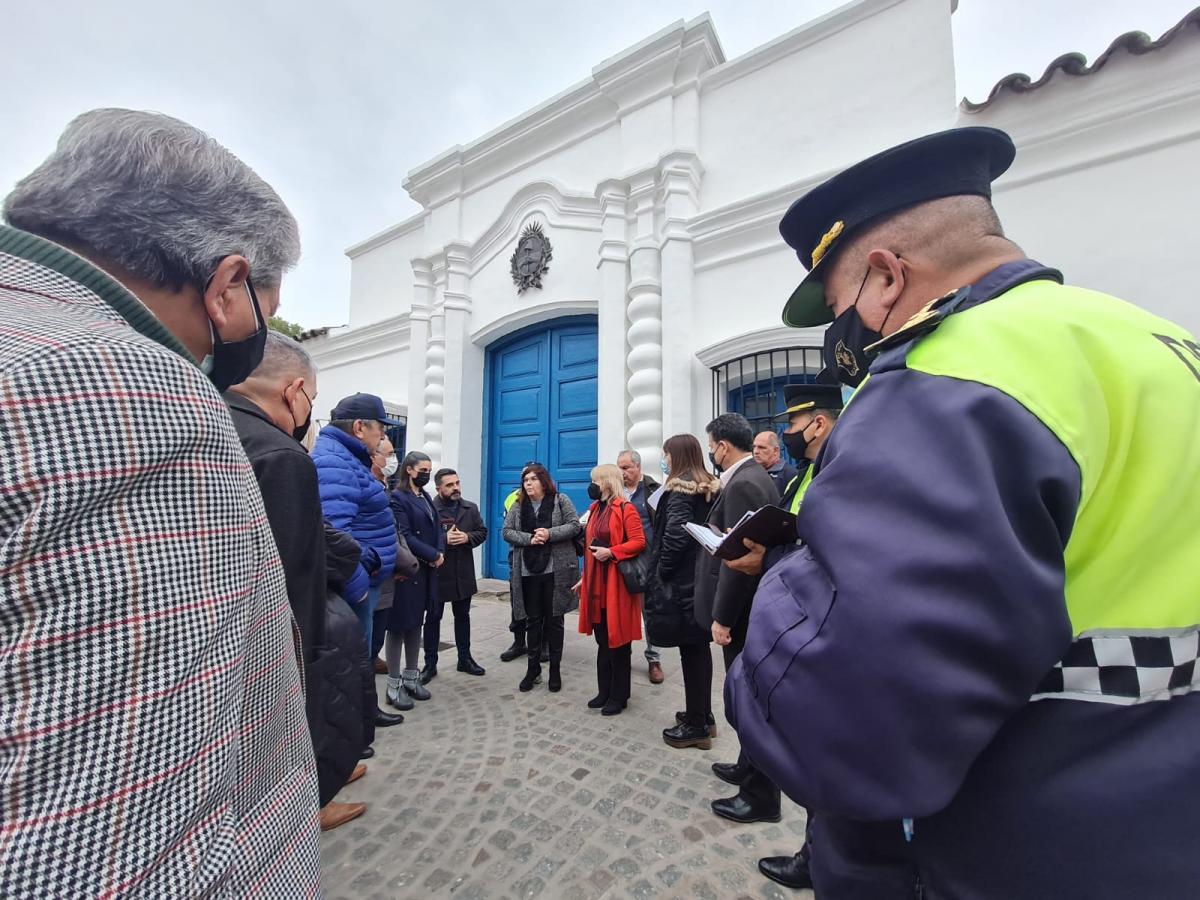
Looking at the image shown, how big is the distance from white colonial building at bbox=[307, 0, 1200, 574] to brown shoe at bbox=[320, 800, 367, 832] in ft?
12.3

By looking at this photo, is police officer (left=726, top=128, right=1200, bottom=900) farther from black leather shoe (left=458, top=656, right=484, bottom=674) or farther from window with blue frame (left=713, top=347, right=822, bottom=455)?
window with blue frame (left=713, top=347, right=822, bottom=455)

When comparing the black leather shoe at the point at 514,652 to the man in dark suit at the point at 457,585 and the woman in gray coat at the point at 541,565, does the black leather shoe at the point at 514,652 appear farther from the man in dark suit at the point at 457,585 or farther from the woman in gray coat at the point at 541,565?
the woman in gray coat at the point at 541,565

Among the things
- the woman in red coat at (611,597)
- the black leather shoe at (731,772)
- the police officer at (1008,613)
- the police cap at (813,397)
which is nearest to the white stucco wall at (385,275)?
the woman in red coat at (611,597)

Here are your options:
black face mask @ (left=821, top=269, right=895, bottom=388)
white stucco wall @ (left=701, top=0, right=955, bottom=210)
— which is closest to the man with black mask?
black face mask @ (left=821, top=269, right=895, bottom=388)

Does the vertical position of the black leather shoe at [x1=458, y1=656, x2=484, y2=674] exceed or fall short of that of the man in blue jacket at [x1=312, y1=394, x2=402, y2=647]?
it falls short

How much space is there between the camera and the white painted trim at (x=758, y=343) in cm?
470

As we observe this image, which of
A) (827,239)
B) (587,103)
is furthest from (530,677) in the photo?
(587,103)

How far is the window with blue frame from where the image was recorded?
495cm

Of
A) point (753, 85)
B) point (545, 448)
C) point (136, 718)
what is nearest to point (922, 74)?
point (753, 85)

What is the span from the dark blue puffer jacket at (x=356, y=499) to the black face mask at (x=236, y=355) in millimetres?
1635

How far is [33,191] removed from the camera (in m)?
0.79

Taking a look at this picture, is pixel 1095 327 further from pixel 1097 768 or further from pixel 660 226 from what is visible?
pixel 660 226

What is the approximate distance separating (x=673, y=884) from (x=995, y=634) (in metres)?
2.01

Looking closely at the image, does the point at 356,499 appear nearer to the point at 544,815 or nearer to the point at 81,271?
the point at 544,815
